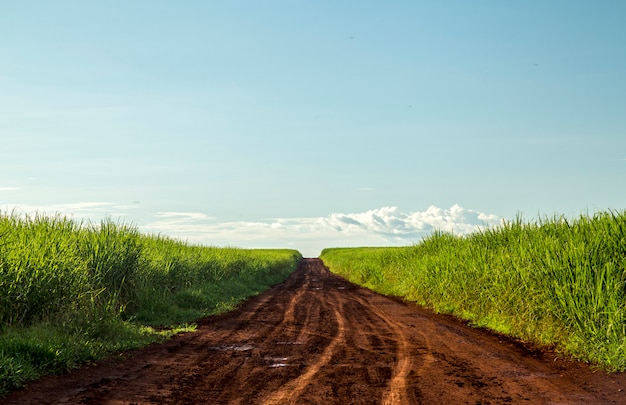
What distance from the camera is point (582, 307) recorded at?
1081 centimetres

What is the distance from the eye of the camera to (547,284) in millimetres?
12156

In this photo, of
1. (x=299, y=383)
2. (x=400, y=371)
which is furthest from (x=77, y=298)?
(x=400, y=371)

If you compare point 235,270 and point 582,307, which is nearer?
point 582,307

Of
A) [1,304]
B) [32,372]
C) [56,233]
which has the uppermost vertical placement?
[56,233]

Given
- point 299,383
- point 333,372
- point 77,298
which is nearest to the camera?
point 299,383

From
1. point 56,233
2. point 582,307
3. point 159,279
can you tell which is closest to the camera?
point 582,307

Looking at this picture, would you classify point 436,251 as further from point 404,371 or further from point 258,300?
point 404,371

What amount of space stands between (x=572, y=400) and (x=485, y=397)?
1.25 m

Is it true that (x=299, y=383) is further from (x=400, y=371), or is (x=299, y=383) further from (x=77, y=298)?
(x=77, y=298)

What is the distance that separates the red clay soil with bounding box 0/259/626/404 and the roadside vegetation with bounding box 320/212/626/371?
594mm

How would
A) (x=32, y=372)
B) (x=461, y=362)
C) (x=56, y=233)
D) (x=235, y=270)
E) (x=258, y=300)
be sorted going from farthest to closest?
(x=235, y=270), (x=258, y=300), (x=56, y=233), (x=461, y=362), (x=32, y=372)

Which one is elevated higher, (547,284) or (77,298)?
(547,284)

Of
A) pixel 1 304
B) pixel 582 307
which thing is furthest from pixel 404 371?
pixel 1 304

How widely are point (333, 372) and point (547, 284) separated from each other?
5.86 meters
